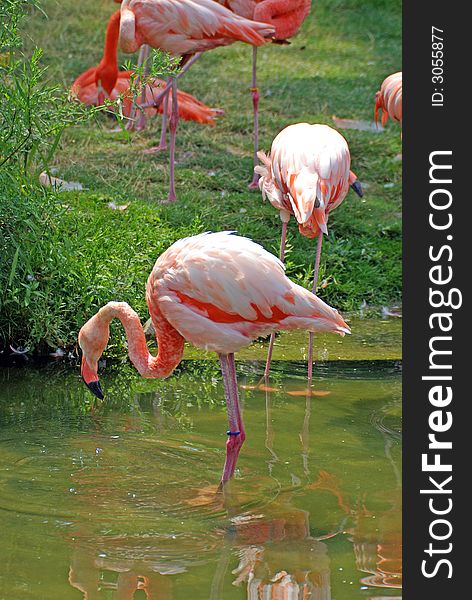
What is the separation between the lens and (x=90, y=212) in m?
A: 6.57

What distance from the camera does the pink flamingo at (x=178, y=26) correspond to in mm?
7047

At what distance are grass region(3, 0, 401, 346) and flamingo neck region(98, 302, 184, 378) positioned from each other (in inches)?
36.4

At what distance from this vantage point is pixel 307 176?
5.14m

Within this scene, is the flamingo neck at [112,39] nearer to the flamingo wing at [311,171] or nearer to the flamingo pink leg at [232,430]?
the flamingo wing at [311,171]

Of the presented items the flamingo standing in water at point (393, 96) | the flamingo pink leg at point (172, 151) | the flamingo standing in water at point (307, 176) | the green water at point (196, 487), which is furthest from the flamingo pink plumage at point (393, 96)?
the green water at point (196, 487)

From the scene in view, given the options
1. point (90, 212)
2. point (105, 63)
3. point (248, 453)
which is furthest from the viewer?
point (105, 63)

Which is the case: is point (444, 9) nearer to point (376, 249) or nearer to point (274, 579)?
point (274, 579)

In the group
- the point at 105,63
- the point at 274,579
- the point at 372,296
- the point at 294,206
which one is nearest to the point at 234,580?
the point at 274,579

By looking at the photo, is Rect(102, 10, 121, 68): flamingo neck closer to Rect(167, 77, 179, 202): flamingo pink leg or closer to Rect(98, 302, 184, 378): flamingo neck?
Rect(167, 77, 179, 202): flamingo pink leg

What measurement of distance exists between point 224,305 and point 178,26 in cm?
333

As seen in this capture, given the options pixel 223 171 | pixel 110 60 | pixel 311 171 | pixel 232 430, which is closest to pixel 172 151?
pixel 223 171

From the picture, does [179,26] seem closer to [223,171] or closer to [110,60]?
[110,60]

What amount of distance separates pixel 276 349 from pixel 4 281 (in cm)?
146

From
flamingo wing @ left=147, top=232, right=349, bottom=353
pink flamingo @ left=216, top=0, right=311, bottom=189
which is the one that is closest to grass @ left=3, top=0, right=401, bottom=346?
pink flamingo @ left=216, top=0, right=311, bottom=189
